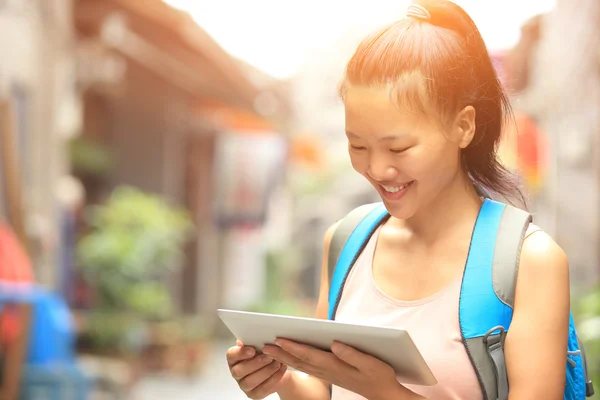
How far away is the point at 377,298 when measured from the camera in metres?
1.49

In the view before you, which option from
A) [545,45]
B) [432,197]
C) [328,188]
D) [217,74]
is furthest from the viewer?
[328,188]

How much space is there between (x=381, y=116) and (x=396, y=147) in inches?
2.1

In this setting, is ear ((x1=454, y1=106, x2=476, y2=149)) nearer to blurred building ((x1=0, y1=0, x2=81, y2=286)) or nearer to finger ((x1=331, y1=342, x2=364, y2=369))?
finger ((x1=331, y1=342, x2=364, y2=369))

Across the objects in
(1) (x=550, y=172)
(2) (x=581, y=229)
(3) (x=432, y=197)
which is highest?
(1) (x=550, y=172)

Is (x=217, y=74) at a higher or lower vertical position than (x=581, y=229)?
higher

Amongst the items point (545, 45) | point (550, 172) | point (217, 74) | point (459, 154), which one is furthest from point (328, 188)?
point (459, 154)

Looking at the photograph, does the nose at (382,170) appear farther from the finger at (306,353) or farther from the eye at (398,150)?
the finger at (306,353)

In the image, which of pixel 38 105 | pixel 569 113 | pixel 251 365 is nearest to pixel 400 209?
pixel 251 365

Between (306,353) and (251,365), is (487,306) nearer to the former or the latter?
(306,353)

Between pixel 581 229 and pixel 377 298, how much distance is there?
6377mm

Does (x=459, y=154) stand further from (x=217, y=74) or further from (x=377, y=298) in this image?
(x=217, y=74)

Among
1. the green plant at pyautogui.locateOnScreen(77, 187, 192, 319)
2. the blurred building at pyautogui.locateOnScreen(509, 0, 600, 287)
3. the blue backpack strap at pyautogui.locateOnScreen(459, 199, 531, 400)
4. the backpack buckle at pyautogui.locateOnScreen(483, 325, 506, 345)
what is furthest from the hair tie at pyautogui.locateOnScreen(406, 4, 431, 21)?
the green plant at pyautogui.locateOnScreen(77, 187, 192, 319)

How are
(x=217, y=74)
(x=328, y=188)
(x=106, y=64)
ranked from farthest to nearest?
(x=328, y=188) < (x=217, y=74) < (x=106, y=64)

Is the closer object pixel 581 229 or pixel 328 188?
pixel 581 229
